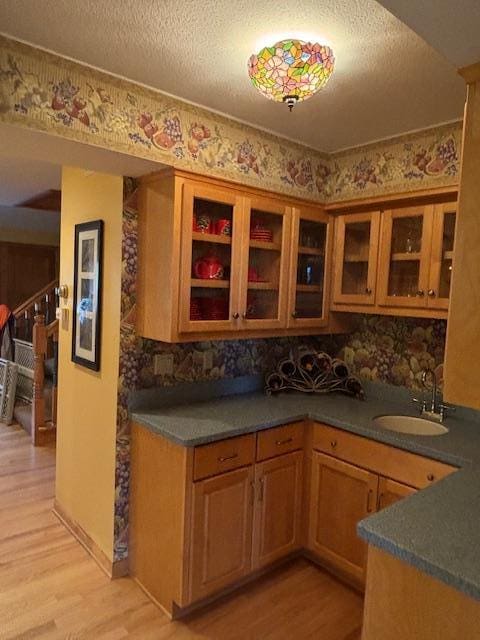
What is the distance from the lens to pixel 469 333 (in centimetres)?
108

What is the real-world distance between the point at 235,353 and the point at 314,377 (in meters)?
0.53

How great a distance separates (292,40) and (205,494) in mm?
1872

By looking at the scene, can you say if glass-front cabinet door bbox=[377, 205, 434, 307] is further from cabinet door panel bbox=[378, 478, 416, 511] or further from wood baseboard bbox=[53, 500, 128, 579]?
wood baseboard bbox=[53, 500, 128, 579]

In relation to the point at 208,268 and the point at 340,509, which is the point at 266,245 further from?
the point at 340,509

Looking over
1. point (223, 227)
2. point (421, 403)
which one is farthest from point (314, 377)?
point (223, 227)

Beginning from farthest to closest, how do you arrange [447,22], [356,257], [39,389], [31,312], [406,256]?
[31,312]
[39,389]
[356,257]
[406,256]
[447,22]

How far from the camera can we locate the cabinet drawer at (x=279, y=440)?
7.58 feet

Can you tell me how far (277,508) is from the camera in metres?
2.42

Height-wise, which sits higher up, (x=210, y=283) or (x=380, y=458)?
(x=210, y=283)

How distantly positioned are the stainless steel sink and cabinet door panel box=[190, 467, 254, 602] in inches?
32.0

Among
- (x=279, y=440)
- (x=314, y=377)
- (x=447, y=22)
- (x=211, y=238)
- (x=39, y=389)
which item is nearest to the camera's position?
(x=447, y=22)

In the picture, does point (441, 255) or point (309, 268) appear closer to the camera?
point (441, 255)

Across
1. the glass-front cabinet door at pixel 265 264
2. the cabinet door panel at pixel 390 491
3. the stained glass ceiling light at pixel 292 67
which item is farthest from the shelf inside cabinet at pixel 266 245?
the cabinet door panel at pixel 390 491

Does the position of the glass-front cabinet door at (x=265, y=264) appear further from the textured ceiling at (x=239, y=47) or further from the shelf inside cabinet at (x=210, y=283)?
the textured ceiling at (x=239, y=47)
